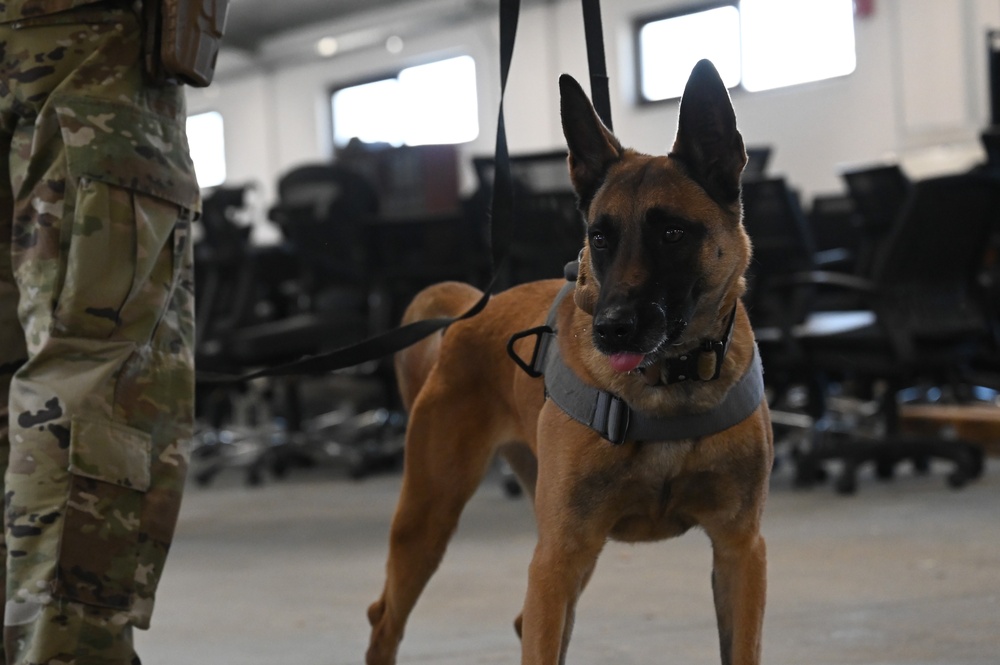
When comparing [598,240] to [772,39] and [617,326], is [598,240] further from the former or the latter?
[772,39]

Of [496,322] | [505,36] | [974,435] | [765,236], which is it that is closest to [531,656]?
[496,322]

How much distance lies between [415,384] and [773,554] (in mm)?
1721

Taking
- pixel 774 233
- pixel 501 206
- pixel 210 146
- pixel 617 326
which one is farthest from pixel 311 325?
pixel 210 146

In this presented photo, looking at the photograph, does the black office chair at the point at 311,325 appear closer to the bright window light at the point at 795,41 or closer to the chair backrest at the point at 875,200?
the chair backrest at the point at 875,200

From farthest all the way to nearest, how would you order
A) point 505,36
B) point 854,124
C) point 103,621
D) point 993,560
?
point 854,124
point 993,560
point 505,36
point 103,621

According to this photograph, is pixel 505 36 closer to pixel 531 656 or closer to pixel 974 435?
pixel 531 656

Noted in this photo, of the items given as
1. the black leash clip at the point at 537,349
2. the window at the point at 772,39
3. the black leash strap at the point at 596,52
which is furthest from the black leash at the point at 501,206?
the window at the point at 772,39

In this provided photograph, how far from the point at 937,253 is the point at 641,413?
11.9 feet

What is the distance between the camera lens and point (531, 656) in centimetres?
165

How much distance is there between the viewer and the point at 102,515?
71.8 inches

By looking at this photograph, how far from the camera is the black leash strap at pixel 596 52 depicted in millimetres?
2010

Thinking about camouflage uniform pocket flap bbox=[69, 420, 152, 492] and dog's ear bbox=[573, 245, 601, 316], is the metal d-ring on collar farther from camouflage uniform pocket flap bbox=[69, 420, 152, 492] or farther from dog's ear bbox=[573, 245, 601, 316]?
camouflage uniform pocket flap bbox=[69, 420, 152, 492]

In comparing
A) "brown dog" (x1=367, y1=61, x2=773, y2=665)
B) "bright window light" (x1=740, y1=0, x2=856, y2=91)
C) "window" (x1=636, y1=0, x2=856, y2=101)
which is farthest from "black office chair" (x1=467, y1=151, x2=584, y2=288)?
"bright window light" (x1=740, y1=0, x2=856, y2=91)

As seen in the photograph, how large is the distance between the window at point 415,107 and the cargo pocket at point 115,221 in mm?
11959
